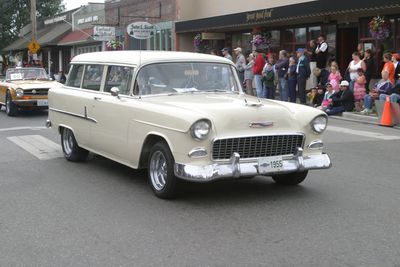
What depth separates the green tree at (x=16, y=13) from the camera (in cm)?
4494

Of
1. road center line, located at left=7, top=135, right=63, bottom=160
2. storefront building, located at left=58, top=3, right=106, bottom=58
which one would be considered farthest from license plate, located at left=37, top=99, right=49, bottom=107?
storefront building, located at left=58, top=3, right=106, bottom=58

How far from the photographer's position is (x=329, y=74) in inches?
682

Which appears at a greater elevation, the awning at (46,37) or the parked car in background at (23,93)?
the awning at (46,37)

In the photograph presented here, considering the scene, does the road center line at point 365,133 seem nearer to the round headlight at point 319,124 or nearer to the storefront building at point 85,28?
the round headlight at point 319,124

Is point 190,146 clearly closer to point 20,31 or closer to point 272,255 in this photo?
point 272,255

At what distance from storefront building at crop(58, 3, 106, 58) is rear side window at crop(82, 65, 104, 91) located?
92.8 ft

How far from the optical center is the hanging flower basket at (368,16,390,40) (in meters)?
16.3

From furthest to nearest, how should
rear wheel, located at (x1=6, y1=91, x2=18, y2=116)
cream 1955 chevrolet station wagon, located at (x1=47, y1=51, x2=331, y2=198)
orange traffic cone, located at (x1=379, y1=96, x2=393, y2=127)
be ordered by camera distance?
rear wheel, located at (x1=6, y1=91, x2=18, y2=116), orange traffic cone, located at (x1=379, y1=96, x2=393, y2=127), cream 1955 chevrolet station wagon, located at (x1=47, y1=51, x2=331, y2=198)

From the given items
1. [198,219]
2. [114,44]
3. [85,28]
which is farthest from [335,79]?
[85,28]

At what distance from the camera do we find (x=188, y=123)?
6.00 m

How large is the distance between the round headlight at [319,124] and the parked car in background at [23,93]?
1139 cm

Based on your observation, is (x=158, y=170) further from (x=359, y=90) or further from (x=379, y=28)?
(x=379, y=28)

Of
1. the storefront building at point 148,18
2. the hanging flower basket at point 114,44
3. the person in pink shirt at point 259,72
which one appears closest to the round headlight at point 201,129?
the person in pink shirt at point 259,72

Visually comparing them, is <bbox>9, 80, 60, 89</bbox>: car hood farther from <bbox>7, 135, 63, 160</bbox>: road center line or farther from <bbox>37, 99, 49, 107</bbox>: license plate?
<bbox>7, 135, 63, 160</bbox>: road center line
